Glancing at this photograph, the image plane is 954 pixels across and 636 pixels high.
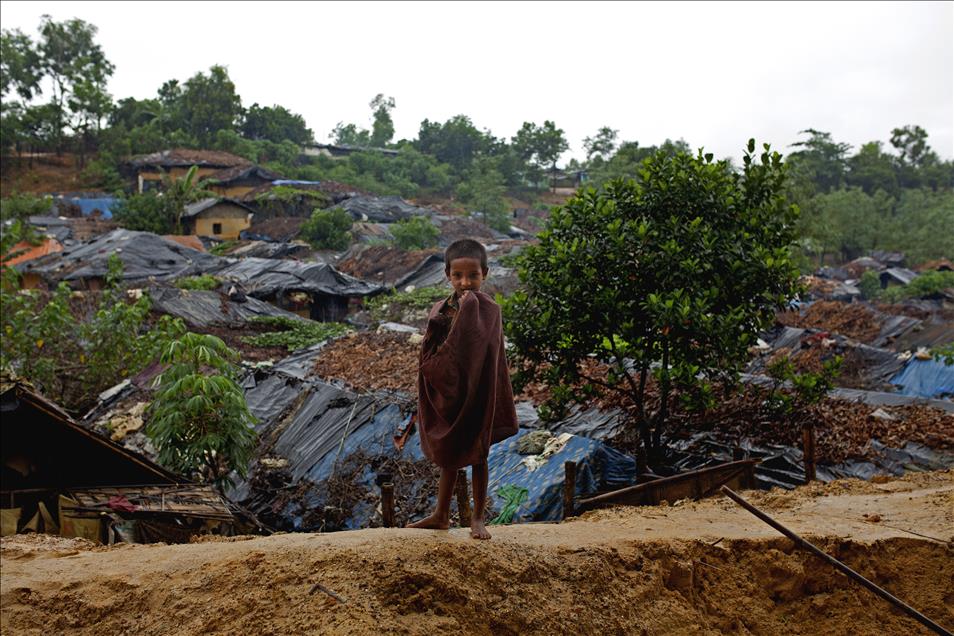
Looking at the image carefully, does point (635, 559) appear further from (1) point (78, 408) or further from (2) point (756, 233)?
(1) point (78, 408)

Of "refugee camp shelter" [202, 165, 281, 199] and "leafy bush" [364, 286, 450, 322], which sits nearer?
"leafy bush" [364, 286, 450, 322]

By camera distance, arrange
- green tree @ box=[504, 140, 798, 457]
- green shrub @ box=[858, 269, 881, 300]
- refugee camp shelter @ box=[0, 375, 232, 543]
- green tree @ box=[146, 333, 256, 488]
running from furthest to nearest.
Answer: green shrub @ box=[858, 269, 881, 300] < green tree @ box=[146, 333, 256, 488] < green tree @ box=[504, 140, 798, 457] < refugee camp shelter @ box=[0, 375, 232, 543]

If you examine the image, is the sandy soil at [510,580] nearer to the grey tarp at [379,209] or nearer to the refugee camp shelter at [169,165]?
the grey tarp at [379,209]

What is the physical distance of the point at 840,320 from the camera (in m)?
19.2

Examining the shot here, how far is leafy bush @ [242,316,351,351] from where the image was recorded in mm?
16266

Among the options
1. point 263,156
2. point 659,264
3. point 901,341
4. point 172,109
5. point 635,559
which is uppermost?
point 172,109

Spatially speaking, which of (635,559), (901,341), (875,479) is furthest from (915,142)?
(635,559)

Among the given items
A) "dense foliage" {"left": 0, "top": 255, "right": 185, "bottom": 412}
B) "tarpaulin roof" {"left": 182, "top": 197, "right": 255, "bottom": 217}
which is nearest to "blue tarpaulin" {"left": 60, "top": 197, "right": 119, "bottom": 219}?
"tarpaulin roof" {"left": 182, "top": 197, "right": 255, "bottom": 217}

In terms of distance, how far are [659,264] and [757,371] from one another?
7490mm

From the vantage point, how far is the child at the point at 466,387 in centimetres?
327

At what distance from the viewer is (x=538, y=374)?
267 inches

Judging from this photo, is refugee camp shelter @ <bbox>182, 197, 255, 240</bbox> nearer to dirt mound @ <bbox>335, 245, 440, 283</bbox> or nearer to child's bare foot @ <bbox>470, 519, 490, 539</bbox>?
dirt mound @ <bbox>335, 245, 440, 283</bbox>

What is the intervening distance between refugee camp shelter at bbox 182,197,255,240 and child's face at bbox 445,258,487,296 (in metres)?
32.3

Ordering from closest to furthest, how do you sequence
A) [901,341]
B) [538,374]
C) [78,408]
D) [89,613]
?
[89,613]
[538,374]
[78,408]
[901,341]
